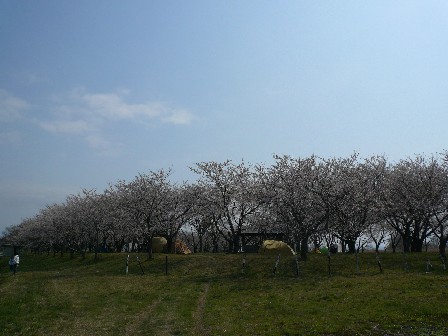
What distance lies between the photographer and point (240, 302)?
27188 millimetres

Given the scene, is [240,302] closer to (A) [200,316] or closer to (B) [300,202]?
(A) [200,316]

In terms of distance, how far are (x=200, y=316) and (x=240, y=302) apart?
4415mm

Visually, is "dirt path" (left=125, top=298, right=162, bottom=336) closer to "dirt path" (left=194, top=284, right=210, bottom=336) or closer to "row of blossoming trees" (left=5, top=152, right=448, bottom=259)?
"dirt path" (left=194, top=284, right=210, bottom=336)

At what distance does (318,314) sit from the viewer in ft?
74.8

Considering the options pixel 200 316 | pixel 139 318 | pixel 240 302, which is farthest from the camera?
pixel 240 302

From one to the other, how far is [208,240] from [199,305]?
82.9 metres

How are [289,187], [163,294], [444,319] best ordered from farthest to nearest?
[289,187] < [163,294] < [444,319]

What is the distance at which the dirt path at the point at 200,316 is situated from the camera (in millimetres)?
20038

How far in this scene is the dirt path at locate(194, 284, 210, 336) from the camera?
2004 cm

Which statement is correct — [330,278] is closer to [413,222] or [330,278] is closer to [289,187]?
[289,187]

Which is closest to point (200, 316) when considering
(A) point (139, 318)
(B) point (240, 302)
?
(A) point (139, 318)

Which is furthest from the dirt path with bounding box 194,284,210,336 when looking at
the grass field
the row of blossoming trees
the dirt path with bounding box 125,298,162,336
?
the row of blossoming trees

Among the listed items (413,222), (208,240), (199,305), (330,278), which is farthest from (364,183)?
(208,240)

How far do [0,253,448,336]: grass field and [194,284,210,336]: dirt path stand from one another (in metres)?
0.05
